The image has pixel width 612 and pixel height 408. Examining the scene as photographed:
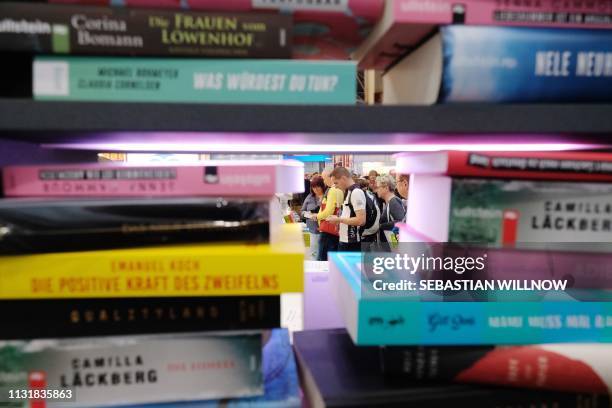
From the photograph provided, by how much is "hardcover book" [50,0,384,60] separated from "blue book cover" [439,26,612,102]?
0.41 ft

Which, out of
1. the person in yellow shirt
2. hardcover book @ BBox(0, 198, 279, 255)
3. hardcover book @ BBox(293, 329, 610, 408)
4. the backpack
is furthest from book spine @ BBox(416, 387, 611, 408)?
the person in yellow shirt

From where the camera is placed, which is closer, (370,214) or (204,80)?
(204,80)

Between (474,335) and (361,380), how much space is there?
0.19 meters

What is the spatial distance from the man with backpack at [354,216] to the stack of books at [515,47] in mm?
3128

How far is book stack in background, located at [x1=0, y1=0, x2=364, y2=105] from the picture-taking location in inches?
19.9

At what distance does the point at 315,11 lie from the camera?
55 cm

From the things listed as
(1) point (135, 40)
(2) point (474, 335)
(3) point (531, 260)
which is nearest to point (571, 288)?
(3) point (531, 260)

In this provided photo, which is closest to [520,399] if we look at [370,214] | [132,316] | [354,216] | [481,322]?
[481,322]

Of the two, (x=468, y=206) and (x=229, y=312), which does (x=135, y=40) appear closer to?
(x=229, y=312)

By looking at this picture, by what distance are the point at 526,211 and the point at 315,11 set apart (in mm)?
432

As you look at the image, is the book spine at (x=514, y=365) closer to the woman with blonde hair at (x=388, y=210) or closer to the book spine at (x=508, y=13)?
the book spine at (x=508, y=13)

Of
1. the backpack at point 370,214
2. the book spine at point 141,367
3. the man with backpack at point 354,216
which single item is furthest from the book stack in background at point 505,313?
the backpack at point 370,214

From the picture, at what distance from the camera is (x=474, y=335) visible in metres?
0.56

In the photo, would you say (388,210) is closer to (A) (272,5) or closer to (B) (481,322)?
(B) (481,322)
